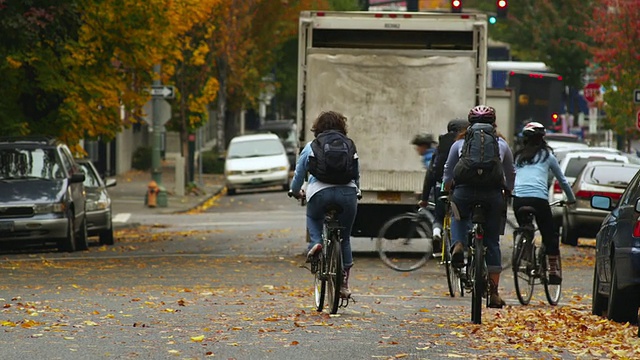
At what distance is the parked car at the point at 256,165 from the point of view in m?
44.2

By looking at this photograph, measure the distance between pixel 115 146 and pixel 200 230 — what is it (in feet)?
77.7

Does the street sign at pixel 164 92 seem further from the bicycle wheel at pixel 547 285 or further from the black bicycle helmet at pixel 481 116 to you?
the black bicycle helmet at pixel 481 116

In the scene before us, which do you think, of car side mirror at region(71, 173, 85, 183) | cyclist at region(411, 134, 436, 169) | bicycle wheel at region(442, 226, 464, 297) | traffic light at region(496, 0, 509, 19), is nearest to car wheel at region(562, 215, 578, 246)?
cyclist at region(411, 134, 436, 169)

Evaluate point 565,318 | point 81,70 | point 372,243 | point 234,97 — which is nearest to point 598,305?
point 565,318

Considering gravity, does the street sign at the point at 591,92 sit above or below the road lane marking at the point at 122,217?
above

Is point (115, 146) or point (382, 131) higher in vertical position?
point (382, 131)

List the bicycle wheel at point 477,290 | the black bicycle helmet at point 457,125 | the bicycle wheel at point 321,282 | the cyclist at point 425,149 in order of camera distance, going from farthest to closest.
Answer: the cyclist at point 425,149 < the black bicycle helmet at point 457,125 < the bicycle wheel at point 321,282 < the bicycle wheel at point 477,290

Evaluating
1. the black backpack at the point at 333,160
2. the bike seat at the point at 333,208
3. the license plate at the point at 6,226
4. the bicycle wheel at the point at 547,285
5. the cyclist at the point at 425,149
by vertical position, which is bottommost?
the license plate at the point at 6,226

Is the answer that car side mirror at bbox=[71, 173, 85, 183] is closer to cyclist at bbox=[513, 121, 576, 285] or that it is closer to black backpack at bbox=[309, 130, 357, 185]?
cyclist at bbox=[513, 121, 576, 285]

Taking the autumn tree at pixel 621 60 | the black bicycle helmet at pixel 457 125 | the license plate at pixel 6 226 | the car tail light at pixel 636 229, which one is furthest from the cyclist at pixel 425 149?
the autumn tree at pixel 621 60

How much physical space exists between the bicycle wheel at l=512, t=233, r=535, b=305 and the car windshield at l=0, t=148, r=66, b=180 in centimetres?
910

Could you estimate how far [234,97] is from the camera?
61406mm

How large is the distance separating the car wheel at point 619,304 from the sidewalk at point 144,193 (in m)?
22.7

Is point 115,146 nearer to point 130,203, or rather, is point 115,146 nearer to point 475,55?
point 130,203
